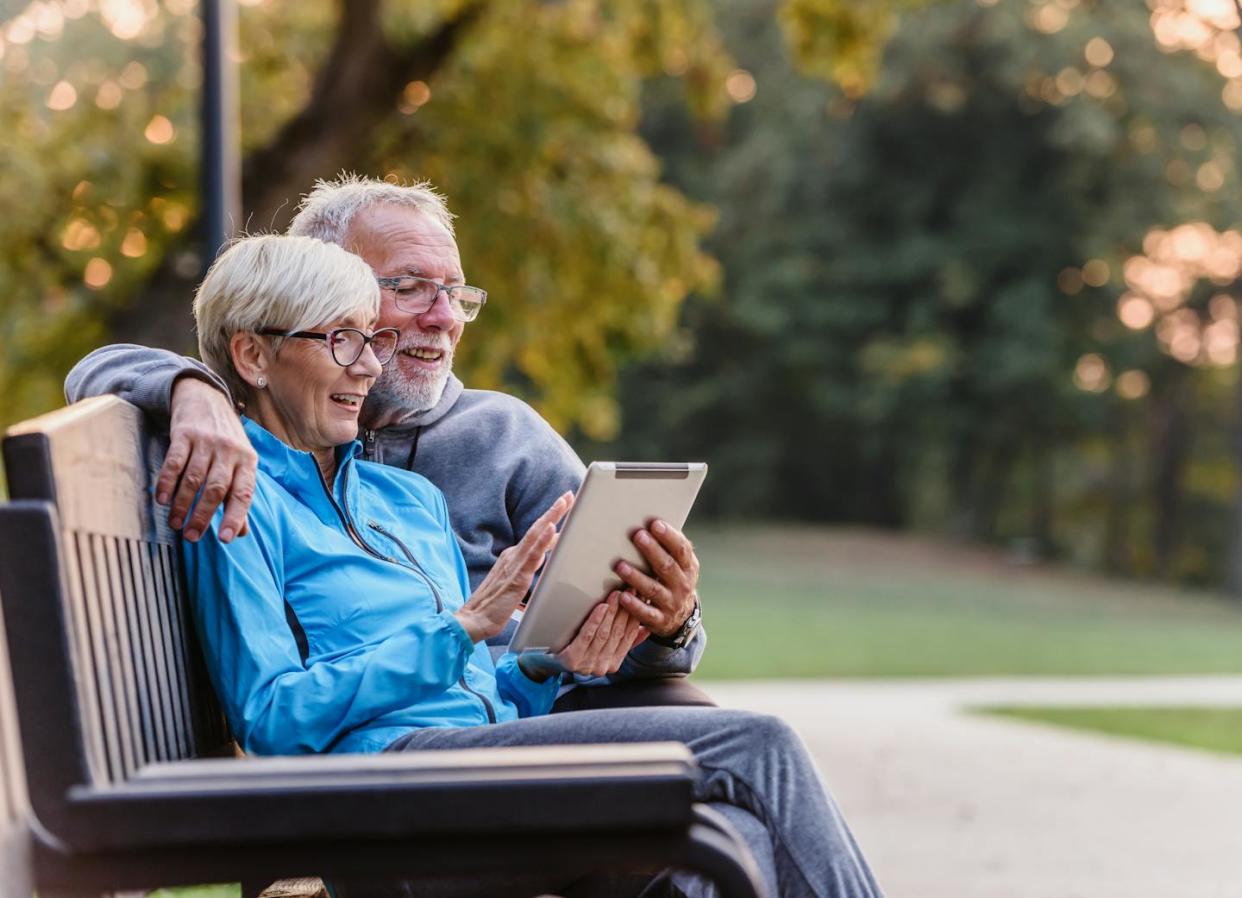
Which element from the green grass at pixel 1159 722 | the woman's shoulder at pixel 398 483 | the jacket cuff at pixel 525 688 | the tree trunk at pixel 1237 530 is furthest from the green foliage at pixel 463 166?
the tree trunk at pixel 1237 530

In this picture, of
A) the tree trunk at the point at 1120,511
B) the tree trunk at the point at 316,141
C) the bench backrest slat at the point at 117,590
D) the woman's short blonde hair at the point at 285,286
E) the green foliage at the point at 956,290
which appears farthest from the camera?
the tree trunk at the point at 1120,511

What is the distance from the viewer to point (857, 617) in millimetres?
25141

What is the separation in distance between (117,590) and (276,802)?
1.64 ft

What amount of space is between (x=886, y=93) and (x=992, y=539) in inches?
517

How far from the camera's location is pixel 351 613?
2623 millimetres

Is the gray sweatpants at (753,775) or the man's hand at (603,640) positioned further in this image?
the man's hand at (603,640)

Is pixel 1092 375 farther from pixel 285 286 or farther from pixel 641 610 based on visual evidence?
pixel 285 286

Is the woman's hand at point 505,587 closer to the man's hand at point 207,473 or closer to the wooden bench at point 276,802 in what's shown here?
the man's hand at point 207,473

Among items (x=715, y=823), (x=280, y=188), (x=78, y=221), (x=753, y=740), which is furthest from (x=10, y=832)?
(x=78, y=221)

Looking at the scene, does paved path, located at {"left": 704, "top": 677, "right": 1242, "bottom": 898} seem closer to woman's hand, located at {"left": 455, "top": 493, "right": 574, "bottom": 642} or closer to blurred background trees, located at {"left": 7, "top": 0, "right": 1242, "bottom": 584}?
woman's hand, located at {"left": 455, "top": 493, "right": 574, "bottom": 642}

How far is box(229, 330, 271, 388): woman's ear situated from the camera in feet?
8.89

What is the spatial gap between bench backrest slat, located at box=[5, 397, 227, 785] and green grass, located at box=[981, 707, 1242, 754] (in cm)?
911

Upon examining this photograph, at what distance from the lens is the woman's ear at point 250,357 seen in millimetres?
2711

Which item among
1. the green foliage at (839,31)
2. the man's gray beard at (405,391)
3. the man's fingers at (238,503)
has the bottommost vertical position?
the man's gray beard at (405,391)
